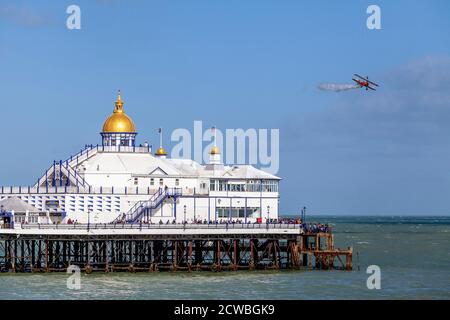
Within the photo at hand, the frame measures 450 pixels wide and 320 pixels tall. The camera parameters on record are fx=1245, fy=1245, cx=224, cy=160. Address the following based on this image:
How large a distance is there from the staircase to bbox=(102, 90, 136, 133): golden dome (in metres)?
8.87

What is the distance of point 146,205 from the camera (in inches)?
3893

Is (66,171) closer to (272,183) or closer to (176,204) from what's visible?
(176,204)

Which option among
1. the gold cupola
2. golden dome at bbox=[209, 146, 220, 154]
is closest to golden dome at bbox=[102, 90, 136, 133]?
→ the gold cupola

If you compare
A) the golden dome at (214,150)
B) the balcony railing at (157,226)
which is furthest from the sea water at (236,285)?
the golden dome at (214,150)

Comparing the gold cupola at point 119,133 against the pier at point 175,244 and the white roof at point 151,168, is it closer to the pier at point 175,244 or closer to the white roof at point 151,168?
the white roof at point 151,168

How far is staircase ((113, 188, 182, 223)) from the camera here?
9781cm

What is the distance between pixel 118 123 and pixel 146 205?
10619 mm

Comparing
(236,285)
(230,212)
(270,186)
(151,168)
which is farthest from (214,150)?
(236,285)

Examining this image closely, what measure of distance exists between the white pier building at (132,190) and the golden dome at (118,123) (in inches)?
3.4

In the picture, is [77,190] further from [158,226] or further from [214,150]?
[214,150]

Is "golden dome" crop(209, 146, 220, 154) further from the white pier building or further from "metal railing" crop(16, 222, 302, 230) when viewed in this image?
"metal railing" crop(16, 222, 302, 230)

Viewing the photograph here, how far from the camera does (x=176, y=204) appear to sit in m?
100

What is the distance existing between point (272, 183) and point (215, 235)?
42.3ft
